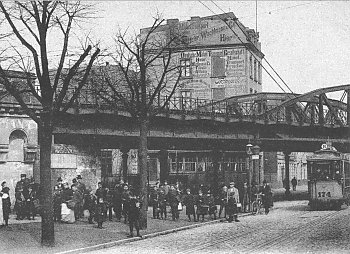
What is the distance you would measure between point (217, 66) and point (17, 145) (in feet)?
142

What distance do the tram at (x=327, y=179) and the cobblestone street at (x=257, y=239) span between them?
18.8 feet

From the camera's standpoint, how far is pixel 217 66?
222 feet

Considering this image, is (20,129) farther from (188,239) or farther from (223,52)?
(223,52)

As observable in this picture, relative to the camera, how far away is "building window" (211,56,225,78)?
67.2 metres

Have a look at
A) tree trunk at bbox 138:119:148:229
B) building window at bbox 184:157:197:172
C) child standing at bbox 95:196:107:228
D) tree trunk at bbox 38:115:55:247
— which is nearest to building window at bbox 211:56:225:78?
building window at bbox 184:157:197:172

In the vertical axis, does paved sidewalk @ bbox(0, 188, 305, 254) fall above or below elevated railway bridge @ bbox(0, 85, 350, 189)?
below

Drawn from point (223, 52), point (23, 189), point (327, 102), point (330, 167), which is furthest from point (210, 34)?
point (23, 189)

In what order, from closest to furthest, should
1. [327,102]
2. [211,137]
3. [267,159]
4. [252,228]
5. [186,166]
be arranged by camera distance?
[252,228]
[211,137]
[327,102]
[186,166]
[267,159]

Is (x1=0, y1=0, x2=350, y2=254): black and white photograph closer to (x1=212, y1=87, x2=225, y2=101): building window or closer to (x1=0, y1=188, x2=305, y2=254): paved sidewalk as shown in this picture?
(x1=0, y1=188, x2=305, y2=254): paved sidewalk

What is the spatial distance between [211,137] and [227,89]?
92.1 feet

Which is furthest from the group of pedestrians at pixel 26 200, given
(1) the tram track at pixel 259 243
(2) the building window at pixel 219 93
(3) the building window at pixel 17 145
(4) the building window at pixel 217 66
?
(4) the building window at pixel 217 66

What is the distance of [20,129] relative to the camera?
2708cm

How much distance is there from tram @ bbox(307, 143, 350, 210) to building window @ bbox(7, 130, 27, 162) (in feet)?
49.2

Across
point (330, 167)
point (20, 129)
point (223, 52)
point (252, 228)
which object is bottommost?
point (252, 228)
